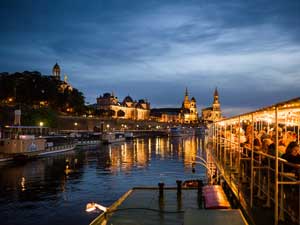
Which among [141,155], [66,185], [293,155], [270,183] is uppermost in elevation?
[293,155]

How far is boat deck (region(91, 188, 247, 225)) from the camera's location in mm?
7457

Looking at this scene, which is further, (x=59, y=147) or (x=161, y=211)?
(x=59, y=147)

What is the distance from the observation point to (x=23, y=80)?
395 ft

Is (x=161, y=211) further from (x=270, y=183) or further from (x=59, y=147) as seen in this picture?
(x=59, y=147)

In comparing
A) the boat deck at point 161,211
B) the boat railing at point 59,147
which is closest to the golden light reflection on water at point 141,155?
the boat railing at point 59,147

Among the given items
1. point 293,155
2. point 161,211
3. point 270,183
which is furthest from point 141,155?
point 293,155

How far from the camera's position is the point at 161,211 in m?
15.4

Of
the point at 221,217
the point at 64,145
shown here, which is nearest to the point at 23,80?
the point at 64,145

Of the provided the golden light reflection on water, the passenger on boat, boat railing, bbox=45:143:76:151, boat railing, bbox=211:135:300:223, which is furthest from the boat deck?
boat railing, bbox=45:143:76:151

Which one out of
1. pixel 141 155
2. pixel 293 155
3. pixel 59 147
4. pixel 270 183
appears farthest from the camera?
pixel 59 147

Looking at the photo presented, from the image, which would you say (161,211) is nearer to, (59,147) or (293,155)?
(293,155)

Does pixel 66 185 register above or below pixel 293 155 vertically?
below

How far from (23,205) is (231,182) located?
1802 centimetres

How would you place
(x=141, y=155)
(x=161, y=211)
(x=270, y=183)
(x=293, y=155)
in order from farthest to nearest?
(x=141, y=155) → (x=161, y=211) → (x=270, y=183) → (x=293, y=155)
